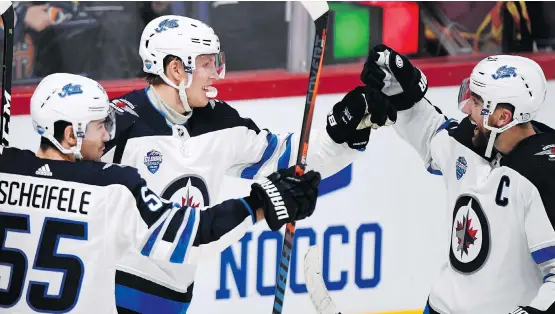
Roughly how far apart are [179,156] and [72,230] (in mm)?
645

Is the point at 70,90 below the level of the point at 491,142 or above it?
above

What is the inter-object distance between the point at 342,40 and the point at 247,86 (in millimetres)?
550

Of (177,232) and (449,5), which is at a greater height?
(449,5)

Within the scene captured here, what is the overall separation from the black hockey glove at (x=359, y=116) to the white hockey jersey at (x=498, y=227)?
0.21 meters

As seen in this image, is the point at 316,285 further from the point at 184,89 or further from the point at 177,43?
the point at 177,43

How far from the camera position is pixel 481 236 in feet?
11.1

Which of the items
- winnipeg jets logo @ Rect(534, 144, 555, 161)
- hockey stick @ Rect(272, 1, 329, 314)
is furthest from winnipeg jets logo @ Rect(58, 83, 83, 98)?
winnipeg jets logo @ Rect(534, 144, 555, 161)

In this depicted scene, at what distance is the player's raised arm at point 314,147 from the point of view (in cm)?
366

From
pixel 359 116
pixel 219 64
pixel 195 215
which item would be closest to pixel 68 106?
pixel 195 215

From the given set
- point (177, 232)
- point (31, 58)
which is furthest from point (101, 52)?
point (177, 232)

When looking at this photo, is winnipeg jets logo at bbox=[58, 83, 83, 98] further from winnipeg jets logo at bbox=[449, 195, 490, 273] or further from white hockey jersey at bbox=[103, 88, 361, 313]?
winnipeg jets logo at bbox=[449, 195, 490, 273]

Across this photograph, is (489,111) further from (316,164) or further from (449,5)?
(449,5)

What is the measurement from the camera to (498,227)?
3342mm

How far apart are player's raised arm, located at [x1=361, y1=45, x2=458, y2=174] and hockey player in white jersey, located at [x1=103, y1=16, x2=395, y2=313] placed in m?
0.08
